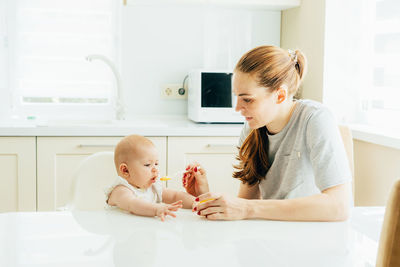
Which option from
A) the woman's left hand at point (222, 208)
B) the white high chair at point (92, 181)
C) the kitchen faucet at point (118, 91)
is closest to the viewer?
the woman's left hand at point (222, 208)

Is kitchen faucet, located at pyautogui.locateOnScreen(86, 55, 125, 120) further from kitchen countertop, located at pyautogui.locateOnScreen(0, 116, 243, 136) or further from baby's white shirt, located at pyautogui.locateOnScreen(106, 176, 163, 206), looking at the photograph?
baby's white shirt, located at pyautogui.locateOnScreen(106, 176, 163, 206)

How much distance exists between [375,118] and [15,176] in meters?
1.86

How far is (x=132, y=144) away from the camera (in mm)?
1444

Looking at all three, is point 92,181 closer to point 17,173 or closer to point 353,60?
point 17,173

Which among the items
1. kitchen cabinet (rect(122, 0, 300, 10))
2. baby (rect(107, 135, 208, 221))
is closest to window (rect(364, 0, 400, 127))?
kitchen cabinet (rect(122, 0, 300, 10))

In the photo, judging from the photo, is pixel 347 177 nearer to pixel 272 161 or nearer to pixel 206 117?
pixel 272 161

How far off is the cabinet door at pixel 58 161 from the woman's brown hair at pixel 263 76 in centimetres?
108

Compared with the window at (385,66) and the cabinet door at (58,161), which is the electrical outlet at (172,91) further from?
the window at (385,66)

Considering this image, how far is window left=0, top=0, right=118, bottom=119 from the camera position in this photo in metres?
2.97

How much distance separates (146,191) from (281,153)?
0.45 m

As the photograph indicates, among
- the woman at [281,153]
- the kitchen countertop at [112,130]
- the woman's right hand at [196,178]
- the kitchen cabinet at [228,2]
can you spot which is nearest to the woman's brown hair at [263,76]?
the woman at [281,153]

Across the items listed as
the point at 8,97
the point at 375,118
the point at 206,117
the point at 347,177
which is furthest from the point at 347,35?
the point at 8,97

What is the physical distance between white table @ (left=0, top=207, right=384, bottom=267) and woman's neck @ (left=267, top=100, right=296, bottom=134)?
15.9 inches

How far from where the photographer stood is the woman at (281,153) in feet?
4.13
